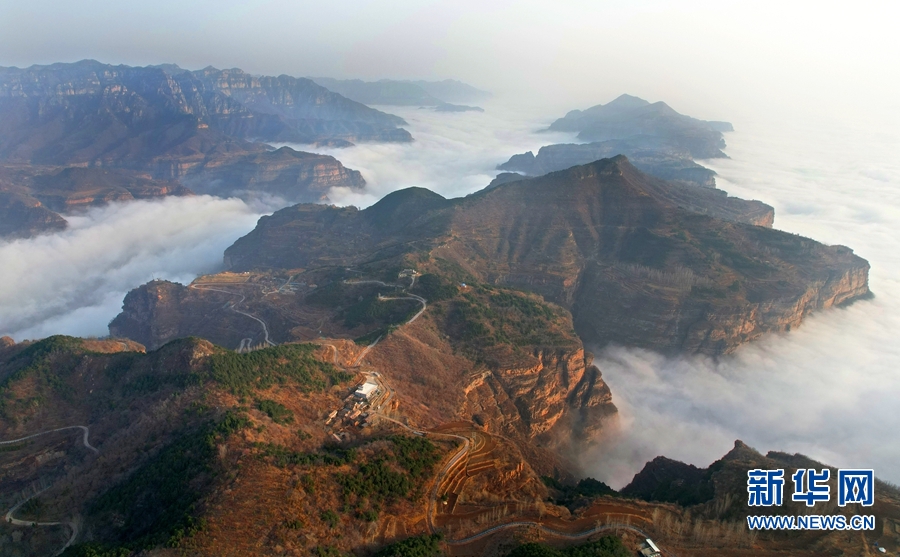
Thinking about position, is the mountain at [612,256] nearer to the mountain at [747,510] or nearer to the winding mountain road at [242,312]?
the winding mountain road at [242,312]

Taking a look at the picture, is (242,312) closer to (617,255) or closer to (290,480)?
(290,480)

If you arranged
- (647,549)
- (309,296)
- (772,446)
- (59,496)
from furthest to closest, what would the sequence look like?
(309,296), (772,446), (59,496), (647,549)

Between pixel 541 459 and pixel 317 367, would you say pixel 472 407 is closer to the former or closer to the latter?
pixel 541 459

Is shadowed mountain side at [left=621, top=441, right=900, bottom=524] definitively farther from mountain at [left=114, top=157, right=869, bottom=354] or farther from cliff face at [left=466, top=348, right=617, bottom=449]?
mountain at [left=114, top=157, right=869, bottom=354]

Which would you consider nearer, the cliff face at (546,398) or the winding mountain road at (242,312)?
the cliff face at (546,398)

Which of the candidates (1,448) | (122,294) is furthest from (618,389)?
(122,294)

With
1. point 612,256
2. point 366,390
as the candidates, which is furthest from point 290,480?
point 612,256

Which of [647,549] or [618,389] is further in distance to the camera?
[618,389]

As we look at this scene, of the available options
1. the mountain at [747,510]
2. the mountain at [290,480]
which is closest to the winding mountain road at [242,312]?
the mountain at [290,480]

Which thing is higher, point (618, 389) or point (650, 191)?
point (650, 191)
